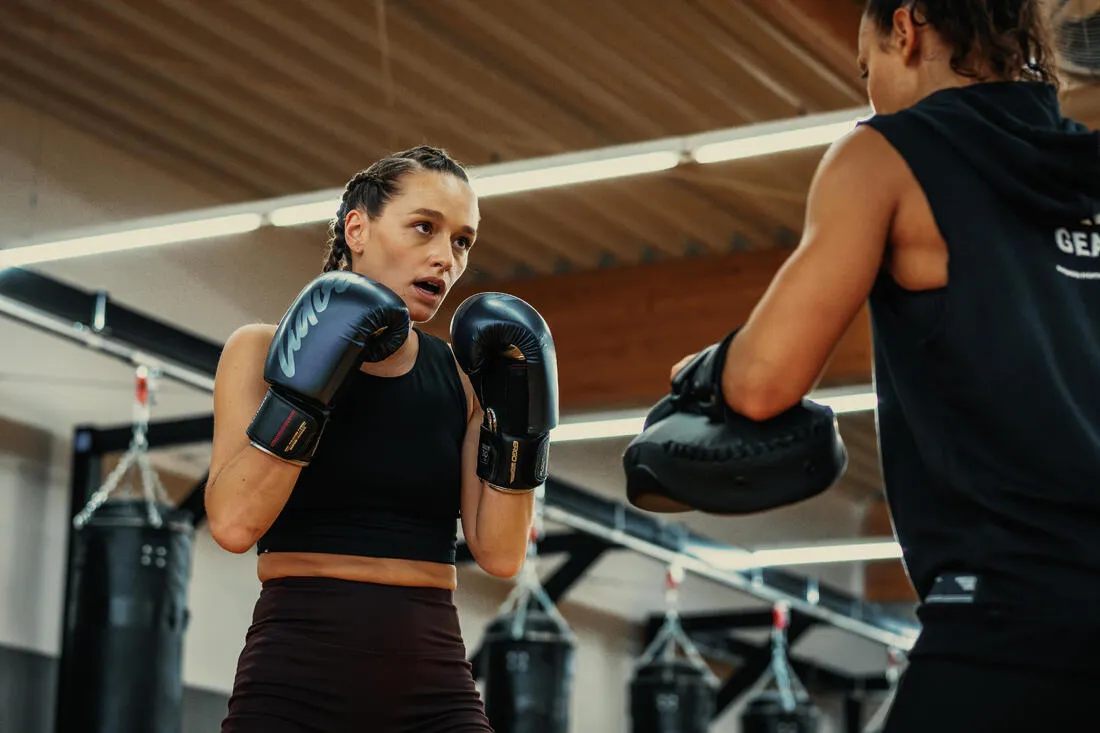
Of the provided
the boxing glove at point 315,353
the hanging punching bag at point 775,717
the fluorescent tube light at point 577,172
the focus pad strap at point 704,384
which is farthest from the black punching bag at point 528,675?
the focus pad strap at point 704,384

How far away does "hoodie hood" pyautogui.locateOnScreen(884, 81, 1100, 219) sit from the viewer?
60.1 inches

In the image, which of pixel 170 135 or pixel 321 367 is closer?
pixel 321 367

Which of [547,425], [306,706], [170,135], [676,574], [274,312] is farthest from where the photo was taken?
[676,574]

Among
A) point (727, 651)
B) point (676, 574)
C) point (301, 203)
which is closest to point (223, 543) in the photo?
point (301, 203)

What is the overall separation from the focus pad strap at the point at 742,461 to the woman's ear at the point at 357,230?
1.00 metres

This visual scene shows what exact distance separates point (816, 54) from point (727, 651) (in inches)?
328

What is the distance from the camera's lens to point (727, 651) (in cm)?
1389

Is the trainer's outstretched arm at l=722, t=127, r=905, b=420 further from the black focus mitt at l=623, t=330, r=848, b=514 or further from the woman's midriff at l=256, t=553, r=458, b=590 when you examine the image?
the woman's midriff at l=256, t=553, r=458, b=590

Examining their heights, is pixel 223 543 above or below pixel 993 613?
above

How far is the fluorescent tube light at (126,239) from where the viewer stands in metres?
5.91

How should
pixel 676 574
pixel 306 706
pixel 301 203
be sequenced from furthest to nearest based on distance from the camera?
pixel 676 574 → pixel 301 203 → pixel 306 706

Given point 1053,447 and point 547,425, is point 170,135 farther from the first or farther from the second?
point 1053,447

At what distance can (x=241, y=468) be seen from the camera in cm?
216

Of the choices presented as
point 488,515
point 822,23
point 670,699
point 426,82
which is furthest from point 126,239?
point 670,699
